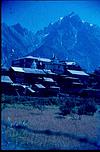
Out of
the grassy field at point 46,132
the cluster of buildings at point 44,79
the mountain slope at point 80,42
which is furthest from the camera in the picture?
the cluster of buildings at point 44,79

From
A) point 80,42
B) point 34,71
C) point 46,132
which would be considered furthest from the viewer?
point 34,71

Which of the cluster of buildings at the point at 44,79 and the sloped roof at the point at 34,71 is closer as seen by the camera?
the cluster of buildings at the point at 44,79

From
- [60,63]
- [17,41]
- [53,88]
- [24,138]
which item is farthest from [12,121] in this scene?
[60,63]

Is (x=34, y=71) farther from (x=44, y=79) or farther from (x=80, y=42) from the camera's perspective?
(x=80, y=42)

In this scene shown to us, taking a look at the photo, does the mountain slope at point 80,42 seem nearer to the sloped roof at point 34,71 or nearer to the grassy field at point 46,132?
the sloped roof at point 34,71

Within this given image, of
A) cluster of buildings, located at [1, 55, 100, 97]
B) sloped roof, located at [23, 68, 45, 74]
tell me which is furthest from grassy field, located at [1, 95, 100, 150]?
sloped roof, located at [23, 68, 45, 74]

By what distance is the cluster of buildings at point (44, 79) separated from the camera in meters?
15.4

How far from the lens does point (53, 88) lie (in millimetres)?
17188

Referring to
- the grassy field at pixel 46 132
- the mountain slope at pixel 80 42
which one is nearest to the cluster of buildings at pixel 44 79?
the mountain slope at pixel 80 42

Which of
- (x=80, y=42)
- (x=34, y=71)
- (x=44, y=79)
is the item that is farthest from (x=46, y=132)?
(x=44, y=79)

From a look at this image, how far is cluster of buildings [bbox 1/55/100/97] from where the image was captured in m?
15.4

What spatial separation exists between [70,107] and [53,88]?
3676mm

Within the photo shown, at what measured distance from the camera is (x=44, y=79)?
1694 centimetres

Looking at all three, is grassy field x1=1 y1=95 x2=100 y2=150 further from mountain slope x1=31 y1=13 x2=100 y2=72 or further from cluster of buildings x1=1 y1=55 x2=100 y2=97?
cluster of buildings x1=1 y1=55 x2=100 y2=97
